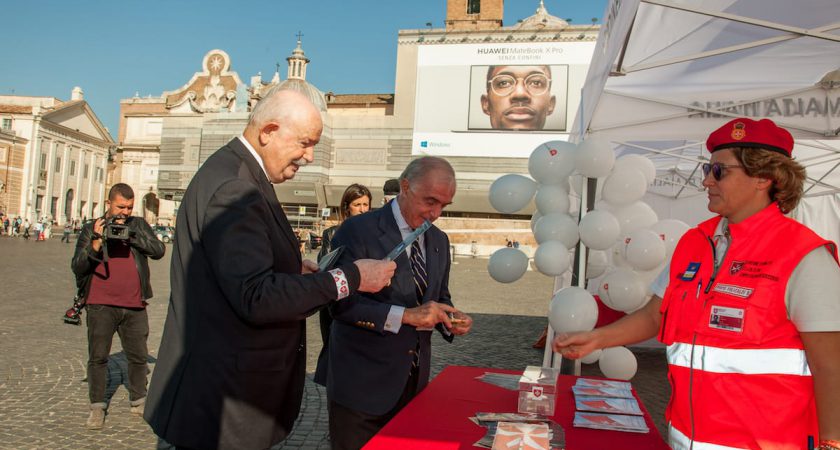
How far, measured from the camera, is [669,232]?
17.0 ft

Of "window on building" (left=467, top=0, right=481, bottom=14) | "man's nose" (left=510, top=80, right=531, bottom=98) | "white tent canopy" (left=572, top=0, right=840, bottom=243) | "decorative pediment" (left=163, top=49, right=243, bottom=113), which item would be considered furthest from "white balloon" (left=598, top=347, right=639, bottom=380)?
"decorative pediment" (left=163, top=49, right=243, bottom=113)

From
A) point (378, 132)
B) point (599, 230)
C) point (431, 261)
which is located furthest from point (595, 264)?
point (378, 132)

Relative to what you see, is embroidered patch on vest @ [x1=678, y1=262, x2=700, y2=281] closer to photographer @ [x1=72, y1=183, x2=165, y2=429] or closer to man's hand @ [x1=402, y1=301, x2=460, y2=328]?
man's hand @ [x1=402, y1=301, x2=460, y2=328]

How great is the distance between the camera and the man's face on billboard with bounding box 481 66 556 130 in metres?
36.7

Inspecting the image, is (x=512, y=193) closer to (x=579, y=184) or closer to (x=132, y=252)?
(x=579, y=184)

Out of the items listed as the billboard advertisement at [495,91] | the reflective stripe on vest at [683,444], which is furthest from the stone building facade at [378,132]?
the reflective stripe on vest at [683,444]

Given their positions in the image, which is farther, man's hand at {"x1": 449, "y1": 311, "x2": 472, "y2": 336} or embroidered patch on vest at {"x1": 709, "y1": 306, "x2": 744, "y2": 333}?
man's hand at {"x1": 449, "y1": 311, "x2": 472, "y2": 336}

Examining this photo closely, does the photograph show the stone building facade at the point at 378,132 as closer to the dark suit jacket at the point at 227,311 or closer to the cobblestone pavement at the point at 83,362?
the cobblestone pavement at the point at 83,362

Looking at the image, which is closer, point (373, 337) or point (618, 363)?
point (373, 337)

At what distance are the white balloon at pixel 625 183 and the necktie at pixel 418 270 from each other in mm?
2785

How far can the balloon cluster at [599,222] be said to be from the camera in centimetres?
473

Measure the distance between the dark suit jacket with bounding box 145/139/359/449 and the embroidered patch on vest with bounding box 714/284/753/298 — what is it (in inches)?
42.6

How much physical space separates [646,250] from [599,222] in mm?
616

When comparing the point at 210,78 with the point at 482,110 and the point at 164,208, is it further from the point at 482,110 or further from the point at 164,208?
the point at 482,110
